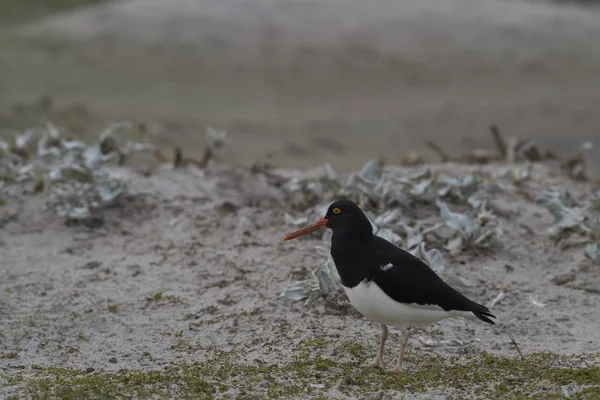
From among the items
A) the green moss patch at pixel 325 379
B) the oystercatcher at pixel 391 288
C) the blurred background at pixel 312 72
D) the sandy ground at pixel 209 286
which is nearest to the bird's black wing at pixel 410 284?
the oystercatcher at pixel 391 288

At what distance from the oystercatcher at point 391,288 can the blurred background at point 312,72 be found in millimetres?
8093

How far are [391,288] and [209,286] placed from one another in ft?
6.21

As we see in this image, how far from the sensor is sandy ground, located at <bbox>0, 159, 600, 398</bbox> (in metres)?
5.46

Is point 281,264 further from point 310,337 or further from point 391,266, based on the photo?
point 391,266

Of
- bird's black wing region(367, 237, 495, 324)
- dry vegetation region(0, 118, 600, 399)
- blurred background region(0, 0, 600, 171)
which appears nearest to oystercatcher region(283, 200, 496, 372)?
bird's black wing region(367, 237, 495, 324)

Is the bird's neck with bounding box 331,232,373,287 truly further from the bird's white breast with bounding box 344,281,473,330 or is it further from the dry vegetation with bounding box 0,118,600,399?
the dry vegetation with bounding box 0,118,600,399

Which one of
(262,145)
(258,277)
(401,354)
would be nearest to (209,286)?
(258,277)

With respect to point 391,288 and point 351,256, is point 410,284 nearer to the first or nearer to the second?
point 391,288

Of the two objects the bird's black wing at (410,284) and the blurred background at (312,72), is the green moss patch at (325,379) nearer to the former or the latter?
the bird's black wing at (410,284)

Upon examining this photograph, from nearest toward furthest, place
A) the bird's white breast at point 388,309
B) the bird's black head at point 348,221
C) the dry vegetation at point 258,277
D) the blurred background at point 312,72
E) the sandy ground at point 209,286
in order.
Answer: the bird's white breast at point 388,309, the dry vegetation at point 258,277, the bird's black head at point 348,221, the sandy ground at point 209,286, the blurred background at point 312,72

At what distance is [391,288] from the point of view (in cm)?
484

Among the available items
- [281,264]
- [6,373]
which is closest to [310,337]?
[281,264]

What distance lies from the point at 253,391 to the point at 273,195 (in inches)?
137

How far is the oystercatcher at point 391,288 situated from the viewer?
484cm
